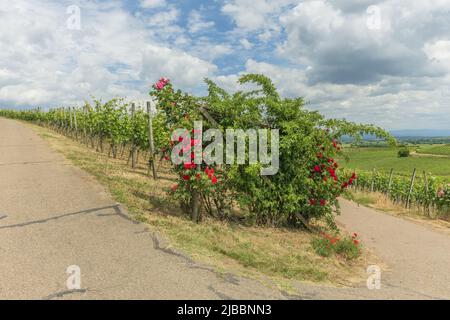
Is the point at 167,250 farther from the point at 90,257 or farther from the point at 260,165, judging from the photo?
the point at 260,165

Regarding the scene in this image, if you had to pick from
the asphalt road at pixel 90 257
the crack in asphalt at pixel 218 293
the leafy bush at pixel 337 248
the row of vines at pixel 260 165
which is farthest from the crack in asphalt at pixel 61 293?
the leafy bush at pixel 337 248

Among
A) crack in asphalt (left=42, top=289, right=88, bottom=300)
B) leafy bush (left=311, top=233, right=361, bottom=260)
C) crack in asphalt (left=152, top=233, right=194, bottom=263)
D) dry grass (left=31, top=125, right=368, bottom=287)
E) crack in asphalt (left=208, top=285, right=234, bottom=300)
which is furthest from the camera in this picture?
leafy bush (left=311, top=233, right=361, bottom=260)

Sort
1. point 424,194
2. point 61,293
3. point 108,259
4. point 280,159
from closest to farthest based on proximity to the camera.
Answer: point 61,293, point 108,259, point 280,159, point 424,194

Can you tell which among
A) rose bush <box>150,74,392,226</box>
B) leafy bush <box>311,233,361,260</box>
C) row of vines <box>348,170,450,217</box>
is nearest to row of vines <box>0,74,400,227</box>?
rose bush <box>150,74,392,226</box>

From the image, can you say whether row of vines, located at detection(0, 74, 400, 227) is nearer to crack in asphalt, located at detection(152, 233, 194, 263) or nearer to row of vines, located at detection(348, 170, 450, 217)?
crack in asphalt, located at detection(152, 233, 194, 263)

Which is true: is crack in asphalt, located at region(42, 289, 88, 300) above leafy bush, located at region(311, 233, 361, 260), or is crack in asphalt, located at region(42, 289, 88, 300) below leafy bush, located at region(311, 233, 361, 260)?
above

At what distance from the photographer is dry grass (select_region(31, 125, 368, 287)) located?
5172 mm

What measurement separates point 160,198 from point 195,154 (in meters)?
2.34

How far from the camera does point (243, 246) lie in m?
A: 6.12

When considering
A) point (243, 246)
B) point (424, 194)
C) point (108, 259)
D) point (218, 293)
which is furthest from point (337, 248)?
point (424, 194)

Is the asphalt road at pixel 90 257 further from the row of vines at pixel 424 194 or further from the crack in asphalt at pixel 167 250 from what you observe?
the row of vines at pixel 424 194
